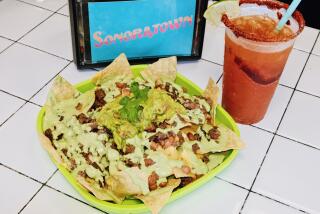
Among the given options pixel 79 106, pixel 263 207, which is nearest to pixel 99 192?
pixel 79 106

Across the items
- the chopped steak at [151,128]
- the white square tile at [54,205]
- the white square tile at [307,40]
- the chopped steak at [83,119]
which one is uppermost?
the chopped steak at [151,128]

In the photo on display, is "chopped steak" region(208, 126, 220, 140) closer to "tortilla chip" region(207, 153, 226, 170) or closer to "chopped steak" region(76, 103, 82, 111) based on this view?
"tortilla chip" region(207, 153, 226, 170)

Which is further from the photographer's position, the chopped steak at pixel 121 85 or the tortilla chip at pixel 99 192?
the chopped steak at pixel 121 85

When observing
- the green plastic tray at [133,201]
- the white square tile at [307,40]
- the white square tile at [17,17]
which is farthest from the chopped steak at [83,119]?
the white square tile at [307,40]

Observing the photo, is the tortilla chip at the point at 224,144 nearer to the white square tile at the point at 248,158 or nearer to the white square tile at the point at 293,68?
the white square tile at the point at 248,158

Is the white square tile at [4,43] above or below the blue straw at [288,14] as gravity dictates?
below

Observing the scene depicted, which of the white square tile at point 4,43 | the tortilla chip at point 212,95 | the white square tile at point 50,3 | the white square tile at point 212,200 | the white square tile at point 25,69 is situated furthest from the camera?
the white square tile at point 50,3

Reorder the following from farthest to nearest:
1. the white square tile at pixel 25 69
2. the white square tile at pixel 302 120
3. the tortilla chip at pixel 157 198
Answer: the white square tile at pixel 25 69 < the white square tile at pixel 302 120 < the tortilla chip at pixel 157 198
